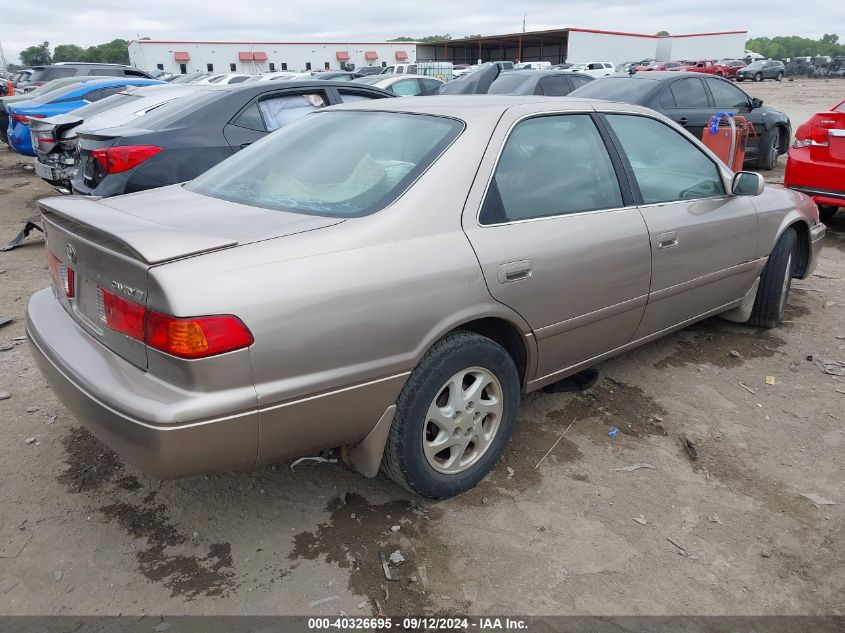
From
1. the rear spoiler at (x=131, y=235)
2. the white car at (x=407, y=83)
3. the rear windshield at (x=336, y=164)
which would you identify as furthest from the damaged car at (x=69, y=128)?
the white car at (x=407, y=83)

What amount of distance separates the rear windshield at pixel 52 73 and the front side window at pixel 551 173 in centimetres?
1696

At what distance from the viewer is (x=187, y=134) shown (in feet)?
18.0

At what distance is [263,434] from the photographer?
2.15m

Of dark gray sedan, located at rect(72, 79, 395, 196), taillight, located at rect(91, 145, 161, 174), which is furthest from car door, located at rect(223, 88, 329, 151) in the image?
taillight, located at rect(91, 145, 161, 174)

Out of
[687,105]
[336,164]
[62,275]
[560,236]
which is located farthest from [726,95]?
[62,275]

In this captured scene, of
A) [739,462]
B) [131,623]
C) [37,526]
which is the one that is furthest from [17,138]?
Answer: [739,462]

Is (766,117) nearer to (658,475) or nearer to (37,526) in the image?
(658,475)

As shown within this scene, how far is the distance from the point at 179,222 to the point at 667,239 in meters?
2.36

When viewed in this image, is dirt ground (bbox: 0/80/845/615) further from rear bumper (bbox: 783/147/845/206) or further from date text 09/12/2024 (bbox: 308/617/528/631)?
rear bumper (bbox: 783/147/845/206)

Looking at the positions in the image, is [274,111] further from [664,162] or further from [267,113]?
[664,162]

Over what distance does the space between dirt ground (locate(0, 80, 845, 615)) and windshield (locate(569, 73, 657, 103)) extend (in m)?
6.00

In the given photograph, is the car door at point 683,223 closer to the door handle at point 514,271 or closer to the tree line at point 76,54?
the door handle at point 514,271

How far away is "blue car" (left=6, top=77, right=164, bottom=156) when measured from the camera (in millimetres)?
9914

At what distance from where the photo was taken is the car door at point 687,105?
9.05 meters
